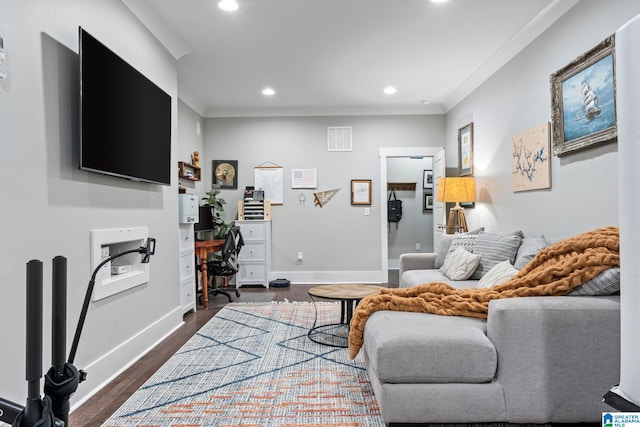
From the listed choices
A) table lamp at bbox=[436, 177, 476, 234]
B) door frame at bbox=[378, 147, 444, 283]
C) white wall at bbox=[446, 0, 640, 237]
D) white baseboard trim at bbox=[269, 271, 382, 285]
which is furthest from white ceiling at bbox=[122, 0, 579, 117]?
white baseboard trim at bbox=[269, 271, 382, 285]

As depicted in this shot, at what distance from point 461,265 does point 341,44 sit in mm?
2279

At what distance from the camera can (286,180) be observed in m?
6.29

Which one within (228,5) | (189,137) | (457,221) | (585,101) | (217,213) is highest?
(228,5)

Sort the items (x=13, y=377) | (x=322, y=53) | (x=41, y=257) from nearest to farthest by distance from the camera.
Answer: (x=13, y=377) < (x=41, y=257) < (x=322, y=53)

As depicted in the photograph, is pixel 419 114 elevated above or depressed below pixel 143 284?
above

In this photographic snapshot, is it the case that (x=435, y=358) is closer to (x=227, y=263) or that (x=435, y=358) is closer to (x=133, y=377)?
(x=133, y=377)

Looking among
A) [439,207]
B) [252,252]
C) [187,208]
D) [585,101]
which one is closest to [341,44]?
[585,101]

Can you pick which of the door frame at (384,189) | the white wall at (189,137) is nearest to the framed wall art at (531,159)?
the door frame at (384,189)

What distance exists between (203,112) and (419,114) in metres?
3.20

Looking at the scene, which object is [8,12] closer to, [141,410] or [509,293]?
[141,410]

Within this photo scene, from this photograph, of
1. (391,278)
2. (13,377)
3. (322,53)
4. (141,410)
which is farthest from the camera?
(391,278)

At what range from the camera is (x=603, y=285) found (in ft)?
6.31

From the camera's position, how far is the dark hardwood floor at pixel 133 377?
2.11 m

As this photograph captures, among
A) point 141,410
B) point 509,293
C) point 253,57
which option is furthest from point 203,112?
point 509,293
